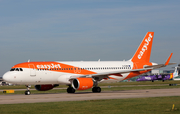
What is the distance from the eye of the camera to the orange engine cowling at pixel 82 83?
36816mm

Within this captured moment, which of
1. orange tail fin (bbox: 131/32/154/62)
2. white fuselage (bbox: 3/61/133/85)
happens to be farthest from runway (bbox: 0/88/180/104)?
orange tail fin (bbox: 131/32/154/62)

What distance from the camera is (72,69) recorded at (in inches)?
1610

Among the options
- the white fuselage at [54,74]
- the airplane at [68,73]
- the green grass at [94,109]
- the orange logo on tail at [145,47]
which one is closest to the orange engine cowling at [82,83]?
the airplane at [68,73]

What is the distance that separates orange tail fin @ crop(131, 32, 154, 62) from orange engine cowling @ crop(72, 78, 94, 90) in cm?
1350

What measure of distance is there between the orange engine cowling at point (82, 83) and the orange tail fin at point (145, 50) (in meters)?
13.5

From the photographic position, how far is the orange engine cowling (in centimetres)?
3682

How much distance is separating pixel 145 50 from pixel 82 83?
17380 millimetres

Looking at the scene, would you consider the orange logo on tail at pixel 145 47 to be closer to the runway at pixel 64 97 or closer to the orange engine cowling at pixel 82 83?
the orange engine cowling at pixel 82 83

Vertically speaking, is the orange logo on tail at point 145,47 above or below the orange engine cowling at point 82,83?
above

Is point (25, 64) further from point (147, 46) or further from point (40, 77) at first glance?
point (147, 46)

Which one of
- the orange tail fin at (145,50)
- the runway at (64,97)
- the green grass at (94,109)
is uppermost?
the orange tail fin at (145,50)

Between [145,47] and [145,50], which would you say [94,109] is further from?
[145,47]

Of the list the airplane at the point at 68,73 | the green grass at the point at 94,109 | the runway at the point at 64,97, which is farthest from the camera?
the airplane at the point at 68,73

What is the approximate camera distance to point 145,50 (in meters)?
49.8
